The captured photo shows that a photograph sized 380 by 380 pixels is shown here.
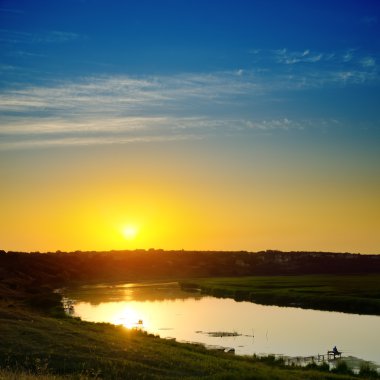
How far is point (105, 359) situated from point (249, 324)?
32777mm

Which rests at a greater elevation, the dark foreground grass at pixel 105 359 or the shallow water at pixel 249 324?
the dark foreground grass at pixel 105 359

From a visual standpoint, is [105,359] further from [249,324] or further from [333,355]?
[249,324]

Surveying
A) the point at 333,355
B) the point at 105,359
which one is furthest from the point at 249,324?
the point at 105,359

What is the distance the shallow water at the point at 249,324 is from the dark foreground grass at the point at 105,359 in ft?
34.0

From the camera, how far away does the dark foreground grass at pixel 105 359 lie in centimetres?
2333

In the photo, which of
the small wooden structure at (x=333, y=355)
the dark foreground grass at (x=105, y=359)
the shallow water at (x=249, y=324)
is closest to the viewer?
the dark foreground grass at (x=105, y=359)

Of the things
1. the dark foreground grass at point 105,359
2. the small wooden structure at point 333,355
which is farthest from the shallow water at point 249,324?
the dark foreground grass at point 105,359

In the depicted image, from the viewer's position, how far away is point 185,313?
67812 mm

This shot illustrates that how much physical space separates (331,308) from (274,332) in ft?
75.4

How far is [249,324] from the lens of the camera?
185 ft

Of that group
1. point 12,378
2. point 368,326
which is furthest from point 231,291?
point 12,378

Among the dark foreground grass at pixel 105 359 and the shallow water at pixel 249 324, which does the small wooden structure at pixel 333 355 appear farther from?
the dark foreground grass at pixel 105 359

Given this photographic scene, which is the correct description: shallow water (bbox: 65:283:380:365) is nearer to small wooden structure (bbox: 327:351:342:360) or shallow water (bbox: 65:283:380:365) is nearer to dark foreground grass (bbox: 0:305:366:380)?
small wooden structure (bbox: 327:351:342:360)

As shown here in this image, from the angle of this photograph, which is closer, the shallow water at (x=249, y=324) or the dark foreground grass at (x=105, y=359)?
the dark foreground grass at (x=105, y=359)
